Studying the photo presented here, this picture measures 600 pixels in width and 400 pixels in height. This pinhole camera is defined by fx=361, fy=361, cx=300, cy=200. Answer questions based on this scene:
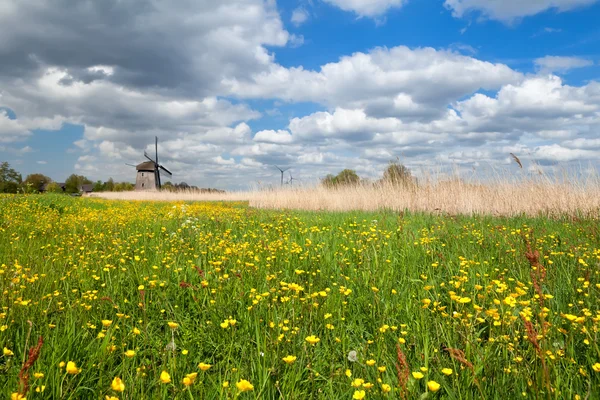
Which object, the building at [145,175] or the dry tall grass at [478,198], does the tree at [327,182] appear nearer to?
the dry tall grass at [478,198]

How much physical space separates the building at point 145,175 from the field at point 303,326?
2135 inches

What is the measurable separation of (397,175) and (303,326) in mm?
11410

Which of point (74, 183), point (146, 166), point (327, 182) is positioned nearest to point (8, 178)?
point (74, 183)

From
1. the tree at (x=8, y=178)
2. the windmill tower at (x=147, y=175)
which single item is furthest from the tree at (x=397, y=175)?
Result: the tree at (x=8, y=178)

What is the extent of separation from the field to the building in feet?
178

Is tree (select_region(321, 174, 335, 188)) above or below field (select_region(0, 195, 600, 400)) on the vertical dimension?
above

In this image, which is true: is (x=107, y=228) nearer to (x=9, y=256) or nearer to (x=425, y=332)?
(x=9, y=256)

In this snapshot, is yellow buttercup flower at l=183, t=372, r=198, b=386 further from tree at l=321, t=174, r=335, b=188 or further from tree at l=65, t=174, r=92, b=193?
tree at l=65, t=174, r=92, b=193

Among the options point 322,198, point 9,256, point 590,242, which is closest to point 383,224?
point 590,242

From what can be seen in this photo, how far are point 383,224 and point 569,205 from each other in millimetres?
6098

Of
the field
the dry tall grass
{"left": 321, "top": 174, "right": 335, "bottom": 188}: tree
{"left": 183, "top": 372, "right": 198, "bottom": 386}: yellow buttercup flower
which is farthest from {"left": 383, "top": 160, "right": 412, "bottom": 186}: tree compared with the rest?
{"left": 183, "top": 372, "right": 198, "bottom": 386}: yellow buttercup flower

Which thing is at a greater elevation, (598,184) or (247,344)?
(598,184)

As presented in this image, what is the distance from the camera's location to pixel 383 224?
284 inches

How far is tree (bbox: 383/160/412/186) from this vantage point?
12867mm
